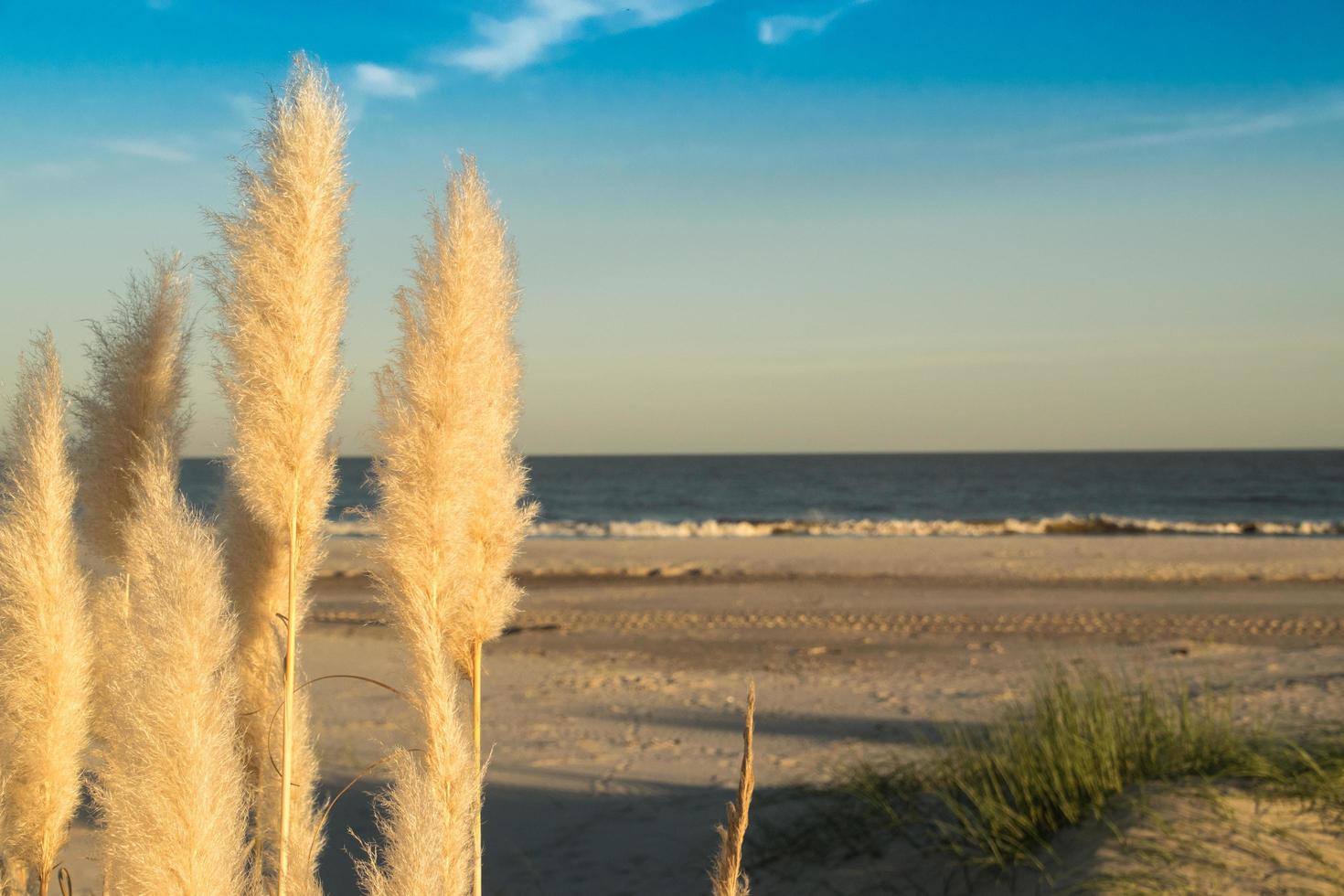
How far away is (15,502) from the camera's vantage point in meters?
2.49

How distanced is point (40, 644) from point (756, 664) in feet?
32.6

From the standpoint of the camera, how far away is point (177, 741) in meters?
1.91

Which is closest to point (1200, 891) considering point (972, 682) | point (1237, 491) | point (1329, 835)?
point (1329, 835)

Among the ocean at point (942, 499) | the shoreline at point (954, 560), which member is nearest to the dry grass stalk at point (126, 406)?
the shoreline at point (954, 560)

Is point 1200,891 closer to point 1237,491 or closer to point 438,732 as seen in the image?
point 438,732

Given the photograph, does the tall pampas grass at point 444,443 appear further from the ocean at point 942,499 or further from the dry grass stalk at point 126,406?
the ocean at point 942,499

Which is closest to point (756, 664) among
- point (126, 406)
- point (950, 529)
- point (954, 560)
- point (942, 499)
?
point (126, 406)

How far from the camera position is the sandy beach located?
19.1 feet

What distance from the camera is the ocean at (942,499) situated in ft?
110

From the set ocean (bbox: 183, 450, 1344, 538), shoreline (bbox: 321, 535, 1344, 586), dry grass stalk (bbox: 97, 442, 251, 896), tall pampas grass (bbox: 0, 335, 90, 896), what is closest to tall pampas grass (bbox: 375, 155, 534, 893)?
dry grass stalk (bbox: 97, 442, 251, 896)

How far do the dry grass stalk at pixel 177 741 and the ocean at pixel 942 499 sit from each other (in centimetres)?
1905

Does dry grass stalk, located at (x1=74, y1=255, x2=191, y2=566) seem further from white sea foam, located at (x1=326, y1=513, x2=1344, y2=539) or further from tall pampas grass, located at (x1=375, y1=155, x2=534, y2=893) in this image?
white sea foam, located at (x1=326, y1=513, x2=1344, y2=539)

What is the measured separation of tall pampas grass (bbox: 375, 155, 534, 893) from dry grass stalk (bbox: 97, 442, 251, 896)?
15.2 inches

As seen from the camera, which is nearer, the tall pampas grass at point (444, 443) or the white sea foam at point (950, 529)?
the tall pampas grass at point (444, 443)
